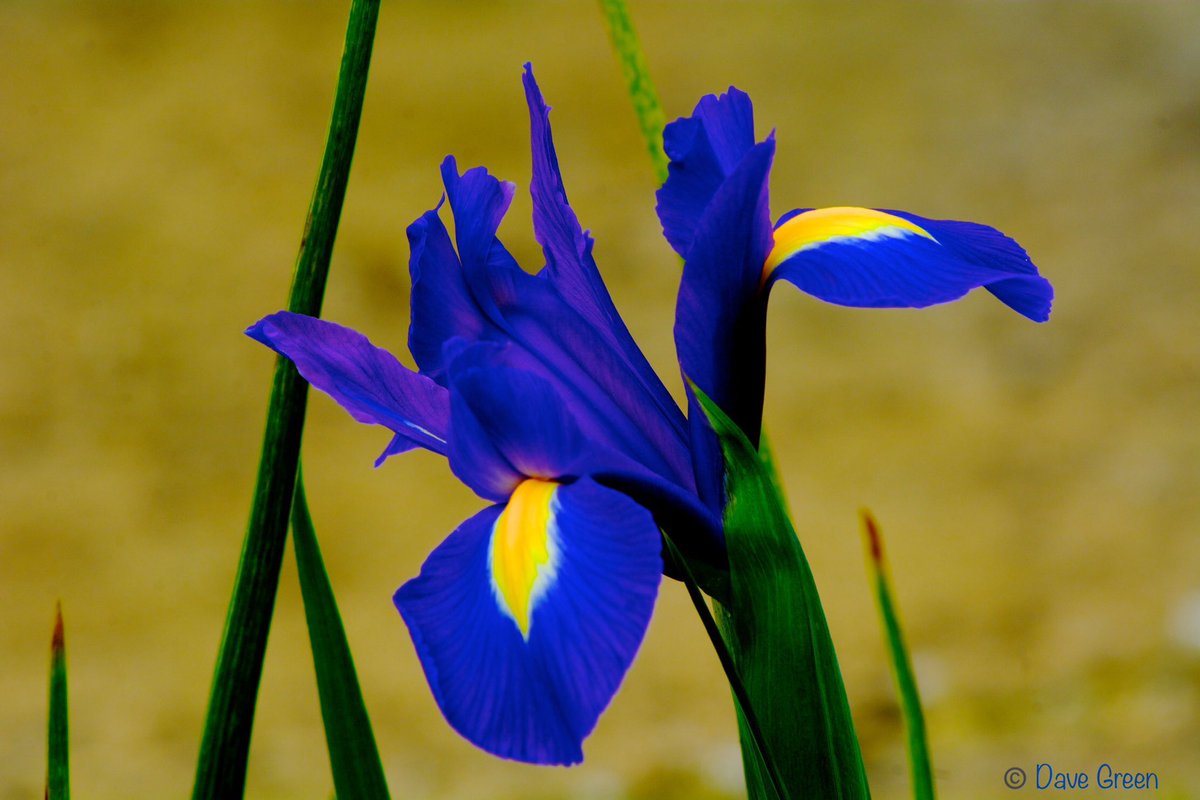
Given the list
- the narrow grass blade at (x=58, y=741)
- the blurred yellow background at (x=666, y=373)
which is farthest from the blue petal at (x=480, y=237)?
the blurred yellow background at (x=666, y=373)

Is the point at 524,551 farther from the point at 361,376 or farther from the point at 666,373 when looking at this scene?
the point at 666,373

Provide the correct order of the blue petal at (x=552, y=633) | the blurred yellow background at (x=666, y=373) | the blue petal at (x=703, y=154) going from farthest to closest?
the blurred yellow background at (x=666, y=373) → the blue petal at (x=703, y=154) → the blue petal at (x=552, y=633)

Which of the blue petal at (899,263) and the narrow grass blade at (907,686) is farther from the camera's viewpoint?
the narrow grass blade at (907,686)

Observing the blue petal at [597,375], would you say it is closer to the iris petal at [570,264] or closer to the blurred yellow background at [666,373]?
the iris petal at [570,264]

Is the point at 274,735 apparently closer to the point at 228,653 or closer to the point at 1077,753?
the point at 1077,753

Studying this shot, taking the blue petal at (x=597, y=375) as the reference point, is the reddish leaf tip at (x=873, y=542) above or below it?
above

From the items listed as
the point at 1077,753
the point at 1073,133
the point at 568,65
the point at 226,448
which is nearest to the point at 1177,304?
the point at 1073,133

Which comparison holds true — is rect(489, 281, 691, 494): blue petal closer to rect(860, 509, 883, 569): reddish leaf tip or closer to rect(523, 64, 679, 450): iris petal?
rect(523, 64, 679, 450): iris petal

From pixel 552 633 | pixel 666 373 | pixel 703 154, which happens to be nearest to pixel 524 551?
pixel 552 633
